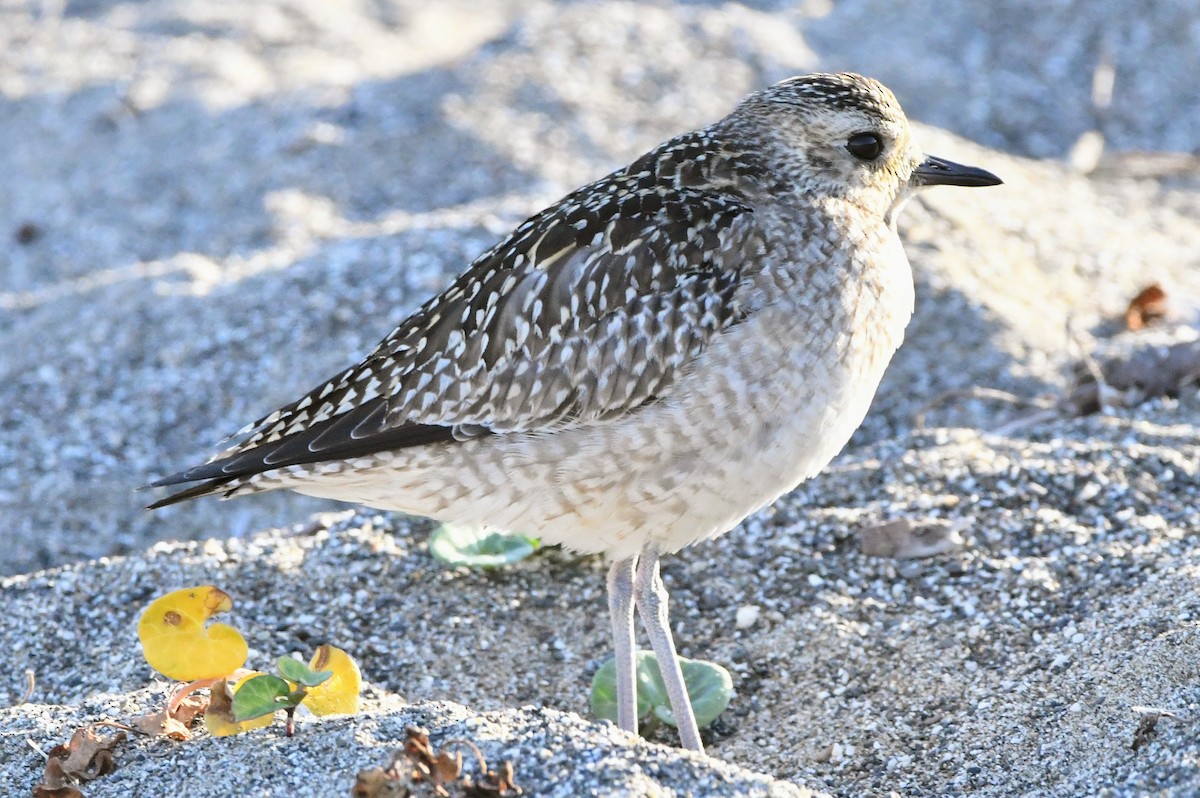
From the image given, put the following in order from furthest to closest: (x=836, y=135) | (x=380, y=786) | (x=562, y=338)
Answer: (x=836, y=135), (x=562, y=338), (x=380, y=786)

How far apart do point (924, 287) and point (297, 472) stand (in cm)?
392

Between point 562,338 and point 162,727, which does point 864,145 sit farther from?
point 162,727

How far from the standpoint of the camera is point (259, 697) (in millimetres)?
4121

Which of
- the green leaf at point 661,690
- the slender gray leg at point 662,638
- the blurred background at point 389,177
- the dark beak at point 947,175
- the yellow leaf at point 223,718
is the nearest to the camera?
the yellow leaf at point 223,718

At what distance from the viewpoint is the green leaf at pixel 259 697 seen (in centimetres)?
411

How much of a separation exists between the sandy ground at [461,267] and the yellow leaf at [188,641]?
0.81 ft

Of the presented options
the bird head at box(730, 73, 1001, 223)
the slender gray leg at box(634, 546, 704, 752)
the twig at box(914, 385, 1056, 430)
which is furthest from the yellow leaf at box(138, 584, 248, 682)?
the twig at box(914, 385, 1056, 430)

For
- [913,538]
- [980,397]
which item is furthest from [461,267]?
[913,538]

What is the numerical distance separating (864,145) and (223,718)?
108 inches

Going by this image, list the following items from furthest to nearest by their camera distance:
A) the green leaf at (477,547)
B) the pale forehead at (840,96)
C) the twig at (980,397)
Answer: the twig at (980,397)
the green leaf at (477,547)
the pale forehead at (840,96)

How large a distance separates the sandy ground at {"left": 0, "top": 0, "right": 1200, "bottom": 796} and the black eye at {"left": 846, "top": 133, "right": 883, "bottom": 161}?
1500 millimetres

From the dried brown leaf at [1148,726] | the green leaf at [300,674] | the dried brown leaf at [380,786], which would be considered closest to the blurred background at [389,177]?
the green leaf at [300,674]

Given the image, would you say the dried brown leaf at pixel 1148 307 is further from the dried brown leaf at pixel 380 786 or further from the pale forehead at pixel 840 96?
the dried brown leaf at pixel 380 786

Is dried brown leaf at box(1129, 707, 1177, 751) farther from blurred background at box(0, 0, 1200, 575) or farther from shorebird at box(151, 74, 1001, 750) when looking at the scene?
blurred background at box(0, 0, 1200, 575)
